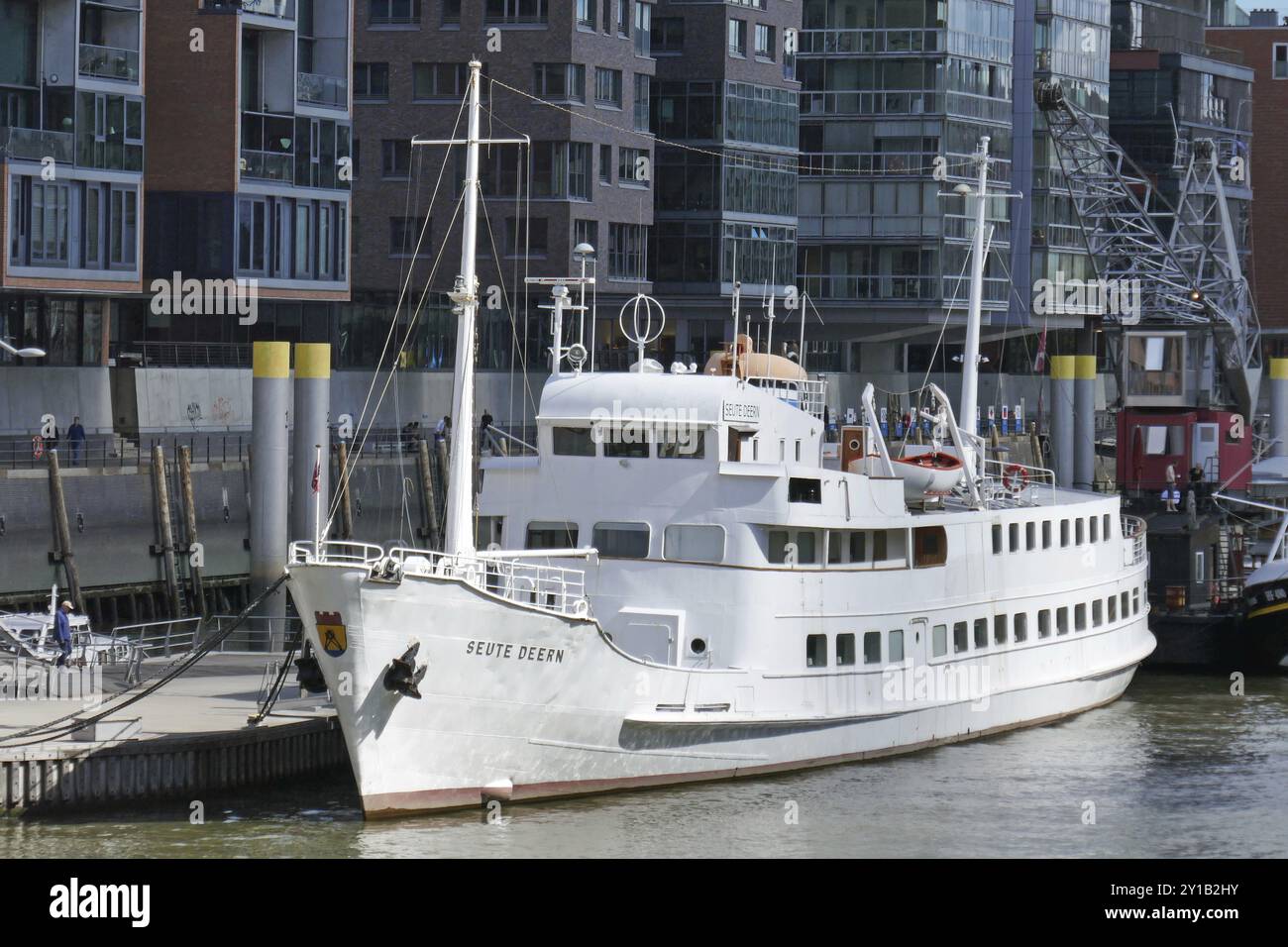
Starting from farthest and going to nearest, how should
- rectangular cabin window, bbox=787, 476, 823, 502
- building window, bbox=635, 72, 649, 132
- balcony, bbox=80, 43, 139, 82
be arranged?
1. building window, bbox=635, 72, 649, 132
2. balcony, bbox=80, 43, 139, 82
3. rectangular cabin window, bbox=787, 476, 823, 502

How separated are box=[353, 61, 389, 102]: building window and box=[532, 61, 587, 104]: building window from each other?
19.2 ft

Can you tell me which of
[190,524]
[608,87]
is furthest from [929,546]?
[608,87]

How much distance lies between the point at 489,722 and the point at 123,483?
2223cm

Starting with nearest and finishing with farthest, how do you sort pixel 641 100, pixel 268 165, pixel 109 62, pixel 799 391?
pixel 799 391, pixel 109 62, pixel 268 165, pixel 641 100

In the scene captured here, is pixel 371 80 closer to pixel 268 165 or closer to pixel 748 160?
pixel 268 165

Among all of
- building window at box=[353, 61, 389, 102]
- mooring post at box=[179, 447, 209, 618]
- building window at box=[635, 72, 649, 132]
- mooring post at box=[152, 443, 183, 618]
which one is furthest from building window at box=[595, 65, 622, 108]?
mooring post at box=[152, 443, 183, 618]

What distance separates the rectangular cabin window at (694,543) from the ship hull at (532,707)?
1916 millimetres

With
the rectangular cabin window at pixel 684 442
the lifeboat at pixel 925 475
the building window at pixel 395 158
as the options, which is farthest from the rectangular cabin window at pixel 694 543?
the building window at pixel 395 158

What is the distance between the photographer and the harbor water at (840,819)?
1219 inches

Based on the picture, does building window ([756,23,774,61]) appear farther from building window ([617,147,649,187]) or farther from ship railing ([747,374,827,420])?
ship railing ([747,374,827,420])

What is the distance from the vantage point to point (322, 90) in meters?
68.4

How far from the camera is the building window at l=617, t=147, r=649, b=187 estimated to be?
81.8 meters

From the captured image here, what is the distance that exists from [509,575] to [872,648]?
345 inches

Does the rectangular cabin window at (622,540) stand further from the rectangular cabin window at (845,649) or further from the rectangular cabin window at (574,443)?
the rectangular cabin window at (845,649)
